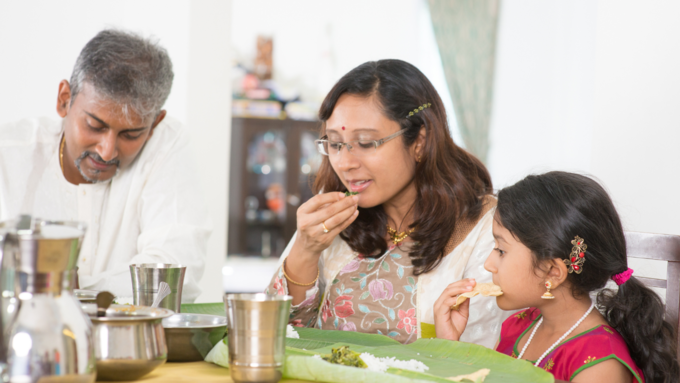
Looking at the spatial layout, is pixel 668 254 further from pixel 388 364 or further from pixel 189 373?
pixel 189 373

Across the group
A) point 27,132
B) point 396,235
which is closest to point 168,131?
point 27,132

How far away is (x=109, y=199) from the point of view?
247 centimetres

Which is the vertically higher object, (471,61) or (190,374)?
(471,61)

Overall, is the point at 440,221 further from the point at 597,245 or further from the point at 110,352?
the point at 110,352

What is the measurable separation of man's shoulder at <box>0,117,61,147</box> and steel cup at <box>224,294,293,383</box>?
181cm

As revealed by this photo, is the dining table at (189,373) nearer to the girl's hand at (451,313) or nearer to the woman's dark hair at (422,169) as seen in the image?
the girl's hand at (451,313)

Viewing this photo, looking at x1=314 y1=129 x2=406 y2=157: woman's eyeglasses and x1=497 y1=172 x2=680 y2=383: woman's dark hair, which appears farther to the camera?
x1=314 y1=129 x2=406 y2=157: woman's eyeglasses

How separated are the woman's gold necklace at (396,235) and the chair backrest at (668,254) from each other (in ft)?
2.24

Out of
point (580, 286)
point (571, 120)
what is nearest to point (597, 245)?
point (580, 286)

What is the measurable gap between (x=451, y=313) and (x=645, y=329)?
512mm

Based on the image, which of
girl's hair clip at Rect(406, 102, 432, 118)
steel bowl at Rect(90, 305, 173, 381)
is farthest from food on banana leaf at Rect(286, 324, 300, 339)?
girl's hair clip at Rect(406, 102, 432, 118)

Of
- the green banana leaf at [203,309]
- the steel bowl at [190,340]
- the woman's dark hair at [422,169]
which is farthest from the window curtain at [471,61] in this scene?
the steel bowl at [190,340]

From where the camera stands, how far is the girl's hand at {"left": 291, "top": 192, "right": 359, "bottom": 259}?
73.2 inches

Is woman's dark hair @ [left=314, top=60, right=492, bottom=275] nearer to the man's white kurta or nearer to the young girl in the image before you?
the young girl
